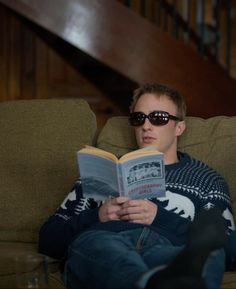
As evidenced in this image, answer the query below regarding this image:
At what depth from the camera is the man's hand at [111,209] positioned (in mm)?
1982

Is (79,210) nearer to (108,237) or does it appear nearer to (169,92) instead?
(108,237)

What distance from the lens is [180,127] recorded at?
2.41m

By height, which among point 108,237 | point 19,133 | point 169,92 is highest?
point 169,92

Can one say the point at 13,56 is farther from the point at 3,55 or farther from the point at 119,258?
the point at 119,258

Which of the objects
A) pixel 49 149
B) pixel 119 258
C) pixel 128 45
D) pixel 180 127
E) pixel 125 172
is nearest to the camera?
pixel 119 258

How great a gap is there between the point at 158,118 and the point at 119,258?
69 cm

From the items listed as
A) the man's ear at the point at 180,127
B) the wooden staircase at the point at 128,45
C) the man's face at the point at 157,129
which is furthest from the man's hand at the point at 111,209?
the wooden staircase at the point at 128,45

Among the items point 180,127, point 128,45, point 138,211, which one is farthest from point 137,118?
point 128,45

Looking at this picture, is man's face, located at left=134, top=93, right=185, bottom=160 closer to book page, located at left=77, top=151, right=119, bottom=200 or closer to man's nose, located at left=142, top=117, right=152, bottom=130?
man's nose, located at left=142, top=117, right=152, bottom=130

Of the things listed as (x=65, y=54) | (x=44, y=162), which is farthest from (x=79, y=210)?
(x=65, y=54)

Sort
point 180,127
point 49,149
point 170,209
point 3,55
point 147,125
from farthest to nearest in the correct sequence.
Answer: point 3,55 → point 49,149 → point 180,127 → point 147,125 → point 170,209

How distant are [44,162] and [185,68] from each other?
1555 millimetres

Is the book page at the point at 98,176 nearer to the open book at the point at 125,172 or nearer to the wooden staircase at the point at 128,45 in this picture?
the open book at the point at 125,172

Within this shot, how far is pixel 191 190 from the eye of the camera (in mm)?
2186
